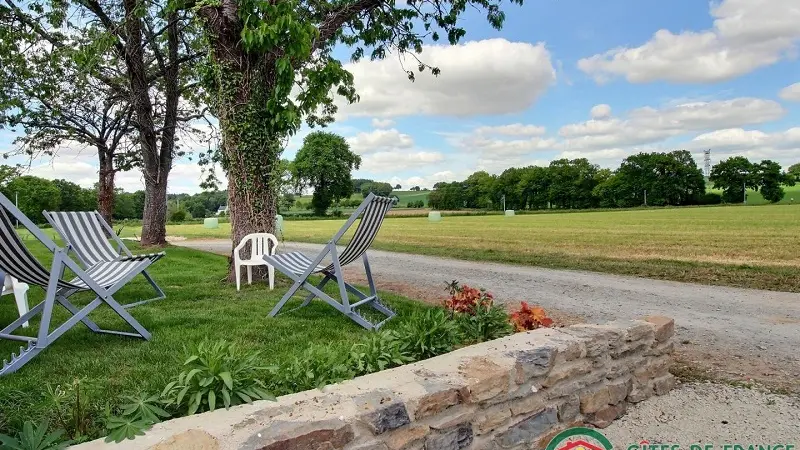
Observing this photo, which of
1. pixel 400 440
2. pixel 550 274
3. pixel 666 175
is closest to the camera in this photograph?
pixel 400 440

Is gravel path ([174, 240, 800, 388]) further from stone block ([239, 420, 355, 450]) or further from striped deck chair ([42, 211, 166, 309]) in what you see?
striped deck chair ([42, 211, 166, 309])

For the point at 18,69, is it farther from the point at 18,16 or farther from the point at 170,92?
the point at 170,92

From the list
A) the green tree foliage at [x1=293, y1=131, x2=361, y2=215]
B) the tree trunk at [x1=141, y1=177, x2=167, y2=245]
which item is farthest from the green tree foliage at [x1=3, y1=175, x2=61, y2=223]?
the tree trunk at [x1=141, y1=177, x2=167, y2=245]

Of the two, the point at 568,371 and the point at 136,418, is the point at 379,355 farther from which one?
the point at 136,418

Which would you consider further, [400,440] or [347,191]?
[347,191]

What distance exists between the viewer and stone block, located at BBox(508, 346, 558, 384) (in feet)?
8.81

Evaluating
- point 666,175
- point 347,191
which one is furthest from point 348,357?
point 666,175

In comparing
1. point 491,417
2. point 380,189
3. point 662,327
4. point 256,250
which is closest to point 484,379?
point 491,417

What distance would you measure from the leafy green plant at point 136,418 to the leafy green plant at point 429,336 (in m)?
1.32

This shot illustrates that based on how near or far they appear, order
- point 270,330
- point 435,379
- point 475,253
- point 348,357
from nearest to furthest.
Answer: point 435,379 → point 348,357 → point 270,330 → point 475,253

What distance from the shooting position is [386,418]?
6.97 ft

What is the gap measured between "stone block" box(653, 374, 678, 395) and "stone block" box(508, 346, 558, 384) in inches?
45.5

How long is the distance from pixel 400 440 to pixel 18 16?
14.6 m

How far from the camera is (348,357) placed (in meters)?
2.72
